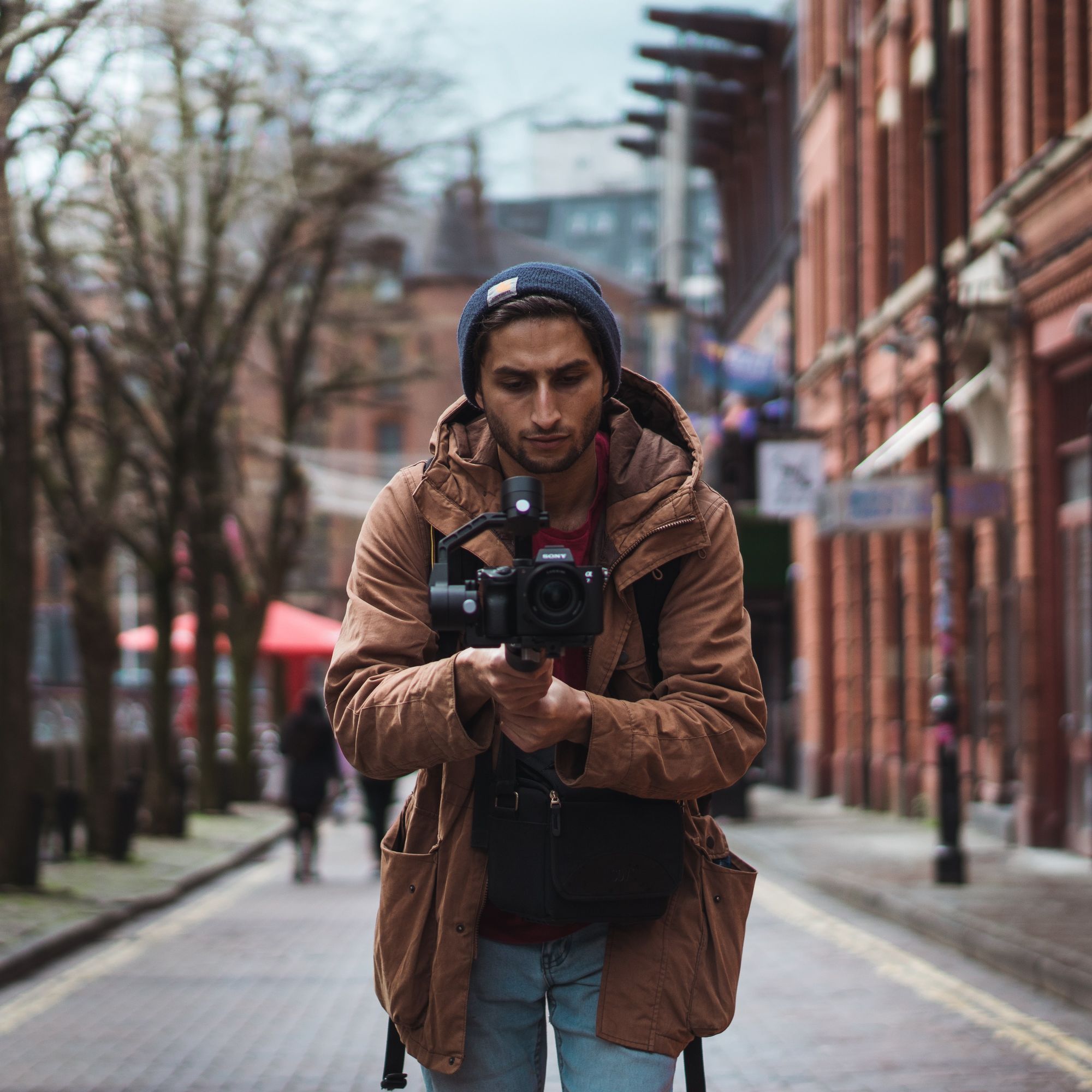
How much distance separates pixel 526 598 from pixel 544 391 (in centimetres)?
44

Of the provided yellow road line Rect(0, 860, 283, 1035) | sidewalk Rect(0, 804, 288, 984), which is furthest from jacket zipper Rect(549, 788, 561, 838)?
sidewalk Rect(0, 804, 288, 984)

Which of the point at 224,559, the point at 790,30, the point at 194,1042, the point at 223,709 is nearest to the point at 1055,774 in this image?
the point at 194,1042

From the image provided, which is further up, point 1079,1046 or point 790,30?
point 790,30

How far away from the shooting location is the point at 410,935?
108 inches

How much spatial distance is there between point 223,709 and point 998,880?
4154 centimetres

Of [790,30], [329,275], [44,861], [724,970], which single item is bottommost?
[44,861]

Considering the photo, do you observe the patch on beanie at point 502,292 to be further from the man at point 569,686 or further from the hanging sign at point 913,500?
the hanging sign at point 913,500

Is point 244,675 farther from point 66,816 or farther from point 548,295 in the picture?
point 548,295

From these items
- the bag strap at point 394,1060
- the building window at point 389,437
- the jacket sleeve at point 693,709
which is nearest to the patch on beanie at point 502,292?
the jacket sleeve at point 693,709

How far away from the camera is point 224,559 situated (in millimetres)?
26016

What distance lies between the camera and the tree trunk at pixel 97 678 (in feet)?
55.2

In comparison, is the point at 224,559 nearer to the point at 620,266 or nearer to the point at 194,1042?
the point at 194,1042

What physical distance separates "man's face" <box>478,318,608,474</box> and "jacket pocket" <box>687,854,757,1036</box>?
0.67m

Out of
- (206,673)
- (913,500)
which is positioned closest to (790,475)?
(913,500)
